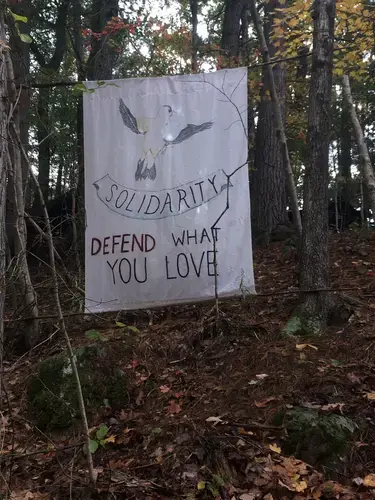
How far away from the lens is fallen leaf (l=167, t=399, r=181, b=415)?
13.3 feet

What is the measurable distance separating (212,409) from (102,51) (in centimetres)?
786

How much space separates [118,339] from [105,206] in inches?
64.1

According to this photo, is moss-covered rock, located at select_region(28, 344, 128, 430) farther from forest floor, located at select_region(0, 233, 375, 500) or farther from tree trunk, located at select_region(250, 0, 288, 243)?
tree trunk, located at select_region(250, 0, 288, 243)

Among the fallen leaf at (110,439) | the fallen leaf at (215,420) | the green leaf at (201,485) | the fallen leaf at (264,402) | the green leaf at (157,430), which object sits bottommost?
the green leaf at (201,485)

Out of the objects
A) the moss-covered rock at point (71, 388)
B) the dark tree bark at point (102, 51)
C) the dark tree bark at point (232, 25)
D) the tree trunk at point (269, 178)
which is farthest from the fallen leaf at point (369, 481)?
the dark tree bark at point (232, 25)

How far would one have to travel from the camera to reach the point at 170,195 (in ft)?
15.6

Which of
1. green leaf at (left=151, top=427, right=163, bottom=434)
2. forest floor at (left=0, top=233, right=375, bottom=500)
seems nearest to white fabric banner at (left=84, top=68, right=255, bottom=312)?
forest floor at (left=0, top=233, right=375, bottom=500)

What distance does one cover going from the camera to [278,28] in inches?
301

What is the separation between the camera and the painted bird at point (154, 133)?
15.7ft

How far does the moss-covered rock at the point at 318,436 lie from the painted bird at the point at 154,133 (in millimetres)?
2767

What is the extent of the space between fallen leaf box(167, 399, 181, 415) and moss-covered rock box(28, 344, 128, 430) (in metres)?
0.56

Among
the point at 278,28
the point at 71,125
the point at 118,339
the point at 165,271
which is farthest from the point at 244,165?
the point at 71,125

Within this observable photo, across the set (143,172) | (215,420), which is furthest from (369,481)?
(143,172)

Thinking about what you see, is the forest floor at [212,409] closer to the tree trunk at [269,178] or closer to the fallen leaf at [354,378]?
the fallen leaf at [354,378]
